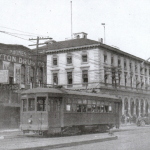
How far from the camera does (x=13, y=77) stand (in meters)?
34.4

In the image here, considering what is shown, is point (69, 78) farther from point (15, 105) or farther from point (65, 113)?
point (65, 113)

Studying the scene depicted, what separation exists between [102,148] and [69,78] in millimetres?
35392

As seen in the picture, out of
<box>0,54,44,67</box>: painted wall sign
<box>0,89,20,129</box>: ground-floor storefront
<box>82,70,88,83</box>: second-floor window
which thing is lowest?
<box>0,89,20,129</box>: ground-floor storefront

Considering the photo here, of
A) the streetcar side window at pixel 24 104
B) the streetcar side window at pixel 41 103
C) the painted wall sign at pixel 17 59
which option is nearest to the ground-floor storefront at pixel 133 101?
the painted wall sign at pixel 17 59

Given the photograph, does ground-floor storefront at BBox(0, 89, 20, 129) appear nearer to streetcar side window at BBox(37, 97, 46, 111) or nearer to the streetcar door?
streetcar side window at BBox(37, 97, 46, 111)

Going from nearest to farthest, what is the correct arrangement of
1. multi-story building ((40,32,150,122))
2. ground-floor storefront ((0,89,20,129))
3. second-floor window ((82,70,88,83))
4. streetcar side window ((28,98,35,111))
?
streetcar side window ((28,98,35,111)) → ground-floor storefront ((0,89,20,129)) → multi-story building ((40,32,150,122)) → second-floor window ((82,70,88,83))

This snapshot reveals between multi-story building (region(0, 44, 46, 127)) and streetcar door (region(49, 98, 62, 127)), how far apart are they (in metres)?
8.73

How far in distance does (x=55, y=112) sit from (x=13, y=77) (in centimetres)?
1606

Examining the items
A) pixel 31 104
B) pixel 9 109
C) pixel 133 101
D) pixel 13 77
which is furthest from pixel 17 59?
pixel 133 101

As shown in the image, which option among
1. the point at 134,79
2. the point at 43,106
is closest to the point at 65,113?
the point at 43,106

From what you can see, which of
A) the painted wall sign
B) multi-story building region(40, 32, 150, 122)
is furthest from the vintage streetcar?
multi-story building region(40, 32, 150, 122)

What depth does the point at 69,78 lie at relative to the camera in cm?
4822

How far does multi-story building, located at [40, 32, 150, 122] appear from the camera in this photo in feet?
150

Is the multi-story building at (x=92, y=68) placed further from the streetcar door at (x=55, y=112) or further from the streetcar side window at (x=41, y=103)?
the streetcar side window at (x=41, y=103)
